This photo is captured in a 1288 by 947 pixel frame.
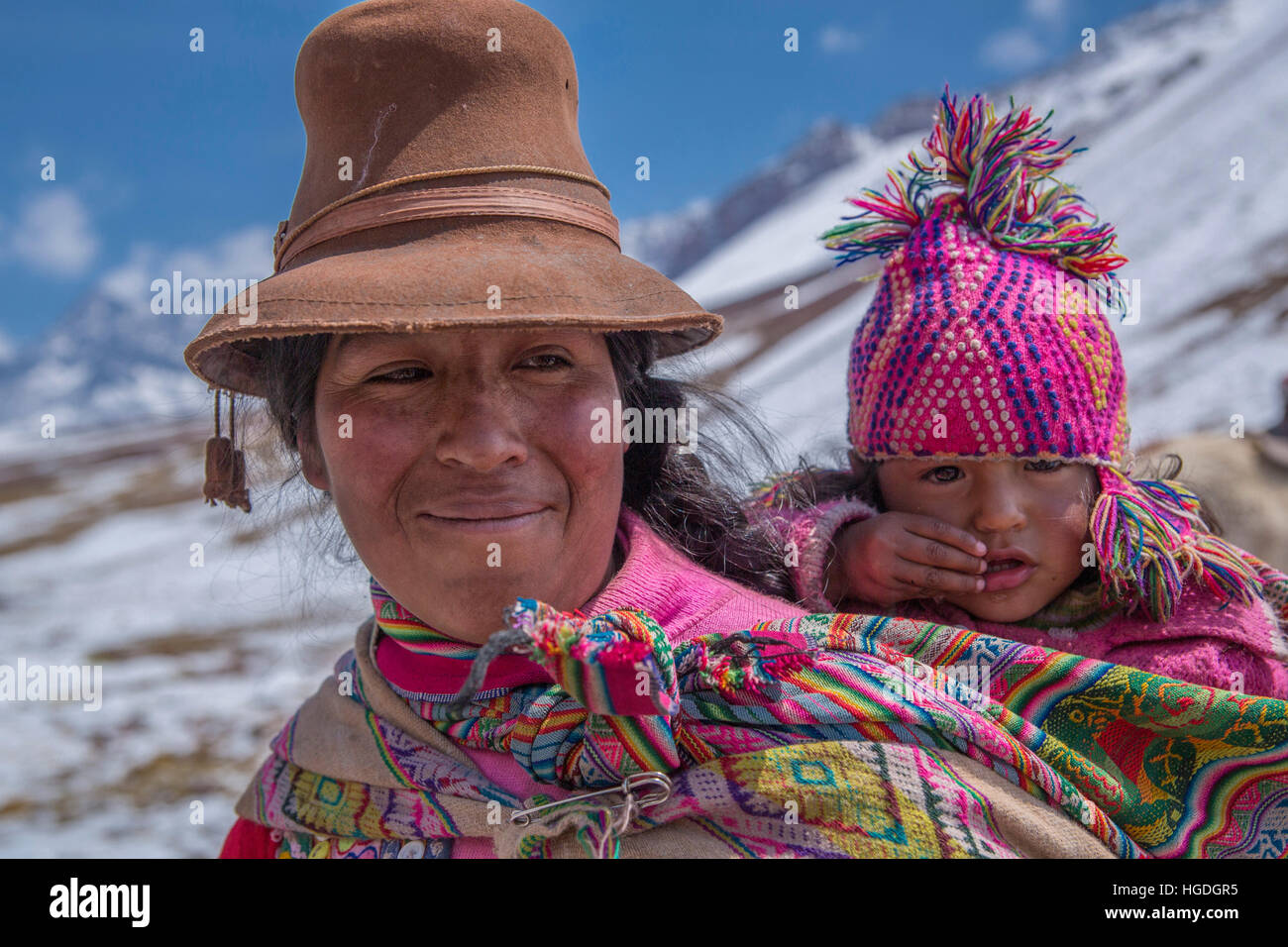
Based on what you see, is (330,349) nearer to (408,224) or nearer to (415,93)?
(408,224)

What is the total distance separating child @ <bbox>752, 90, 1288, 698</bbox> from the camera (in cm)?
191

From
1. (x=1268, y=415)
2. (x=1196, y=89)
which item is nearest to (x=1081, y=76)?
(x=1196, y=89)

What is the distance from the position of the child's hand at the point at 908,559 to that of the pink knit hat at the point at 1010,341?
151mm

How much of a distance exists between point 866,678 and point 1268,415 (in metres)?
Answer: 11.3

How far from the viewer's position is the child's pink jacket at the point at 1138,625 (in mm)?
1873

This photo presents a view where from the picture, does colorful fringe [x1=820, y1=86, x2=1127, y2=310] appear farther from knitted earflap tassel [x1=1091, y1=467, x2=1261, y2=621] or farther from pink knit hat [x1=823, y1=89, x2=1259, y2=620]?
knitted earflap tassel [x1=1091, y1=467, x2=1261, y2=621]

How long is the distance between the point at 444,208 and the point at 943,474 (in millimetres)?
1108

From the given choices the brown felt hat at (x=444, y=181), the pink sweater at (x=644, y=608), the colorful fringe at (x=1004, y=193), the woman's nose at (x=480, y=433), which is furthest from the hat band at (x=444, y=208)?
the colorful fringe at (x=1004, y=193)

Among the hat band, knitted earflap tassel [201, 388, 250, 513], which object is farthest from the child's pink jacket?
knitted earflap tassel [201, 388, 250, 513]

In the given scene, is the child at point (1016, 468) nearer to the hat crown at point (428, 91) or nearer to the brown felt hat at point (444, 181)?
the brown felt hat at point (444, 181)

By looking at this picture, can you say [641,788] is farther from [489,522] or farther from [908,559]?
[908,559]

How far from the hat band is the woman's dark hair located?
298mm

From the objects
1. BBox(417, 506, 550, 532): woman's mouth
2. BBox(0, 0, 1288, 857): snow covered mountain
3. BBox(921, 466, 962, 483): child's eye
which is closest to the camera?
BBox(417, 506, 550, 532): woman's mouth

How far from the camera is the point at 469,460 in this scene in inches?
59.2
